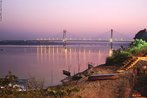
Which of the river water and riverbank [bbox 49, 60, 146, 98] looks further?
the river water

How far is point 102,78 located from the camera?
742 inches

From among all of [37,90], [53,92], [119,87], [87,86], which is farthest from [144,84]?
[37,90]

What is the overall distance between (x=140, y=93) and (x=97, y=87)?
180cm

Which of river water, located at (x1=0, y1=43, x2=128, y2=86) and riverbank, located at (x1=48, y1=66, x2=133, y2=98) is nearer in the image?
riverbank, located at (x1=48, y1=66, x2=133, y2=98)

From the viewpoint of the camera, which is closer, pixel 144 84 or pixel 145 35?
pixel 144 84

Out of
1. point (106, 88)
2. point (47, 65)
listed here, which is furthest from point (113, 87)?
point (47, 65)

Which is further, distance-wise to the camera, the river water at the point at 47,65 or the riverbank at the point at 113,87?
the river water at the point at 47,65

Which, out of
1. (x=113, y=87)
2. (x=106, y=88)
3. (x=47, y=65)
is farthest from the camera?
(x=47, y=65)

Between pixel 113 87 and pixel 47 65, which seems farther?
pixel 47 65

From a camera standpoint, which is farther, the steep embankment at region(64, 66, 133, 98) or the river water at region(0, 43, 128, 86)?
the river water at region(0, 43, 128, 86)

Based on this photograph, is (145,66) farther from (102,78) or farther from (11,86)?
(11,86)

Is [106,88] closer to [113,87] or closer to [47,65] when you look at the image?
[113,87]

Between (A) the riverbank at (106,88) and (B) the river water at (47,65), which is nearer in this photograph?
(A) the riverbank at (106,88)

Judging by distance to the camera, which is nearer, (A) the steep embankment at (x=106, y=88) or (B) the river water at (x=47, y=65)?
(A) the steep embankment at (x=106, y=88)
